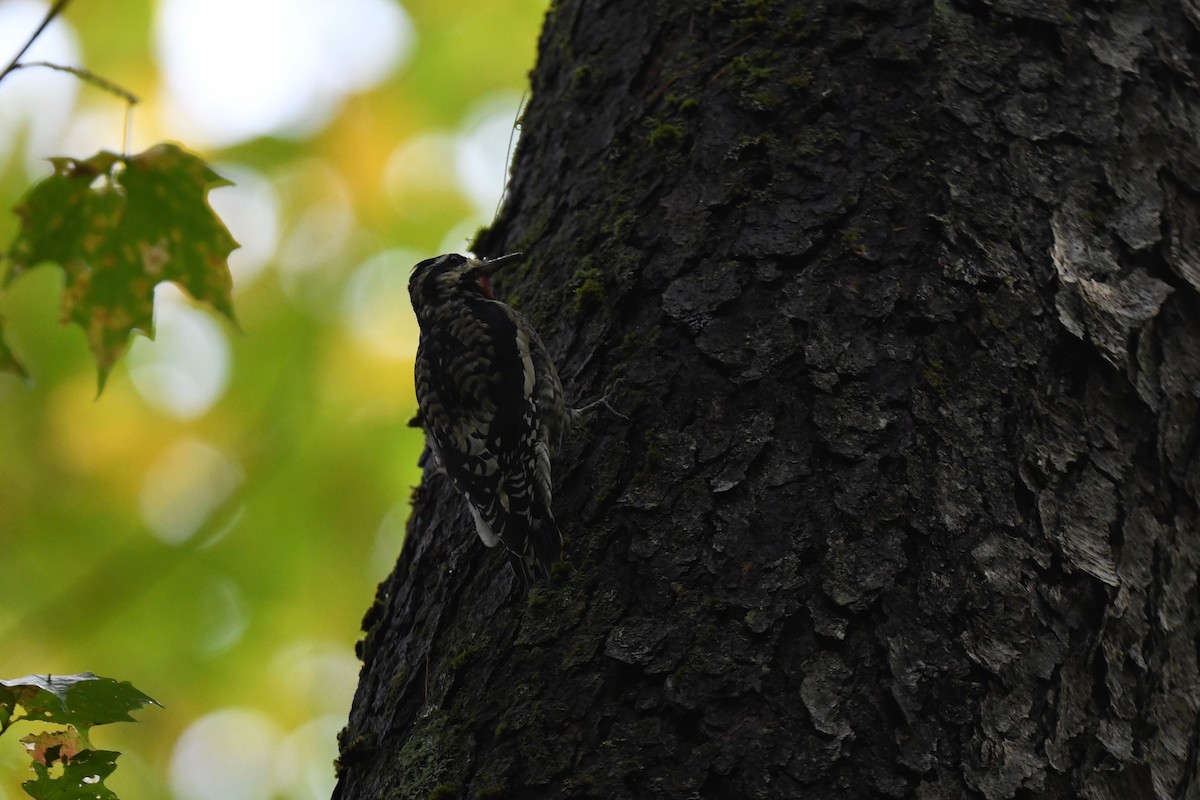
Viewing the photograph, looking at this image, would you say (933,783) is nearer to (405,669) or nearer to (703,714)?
(703,714)

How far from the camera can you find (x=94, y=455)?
6312 mm

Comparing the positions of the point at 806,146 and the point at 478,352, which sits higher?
the point at 806,146

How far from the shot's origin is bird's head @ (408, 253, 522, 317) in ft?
10.2

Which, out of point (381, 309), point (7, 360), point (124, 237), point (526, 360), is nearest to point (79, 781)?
point (7, 360)

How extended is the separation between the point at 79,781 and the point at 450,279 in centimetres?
210

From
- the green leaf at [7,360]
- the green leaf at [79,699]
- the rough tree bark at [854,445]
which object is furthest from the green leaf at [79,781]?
the green leaf at [7,360]

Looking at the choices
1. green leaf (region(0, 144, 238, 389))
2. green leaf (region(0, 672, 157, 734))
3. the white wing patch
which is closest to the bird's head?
the white wing patch

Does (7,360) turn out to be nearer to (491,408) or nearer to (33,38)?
(33,38)

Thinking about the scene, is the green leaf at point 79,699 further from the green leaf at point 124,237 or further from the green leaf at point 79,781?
the green leaf at point 124,237

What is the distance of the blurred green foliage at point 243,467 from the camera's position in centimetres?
612

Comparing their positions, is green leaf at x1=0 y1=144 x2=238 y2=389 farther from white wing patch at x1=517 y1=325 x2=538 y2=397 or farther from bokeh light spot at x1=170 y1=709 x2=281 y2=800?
bokeh light spot at x1=170 y1=709 x2=281 y2=800

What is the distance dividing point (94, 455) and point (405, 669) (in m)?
4.95

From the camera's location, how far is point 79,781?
6.12 ft

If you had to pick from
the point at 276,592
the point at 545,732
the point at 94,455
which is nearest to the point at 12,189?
the point at 94,455
